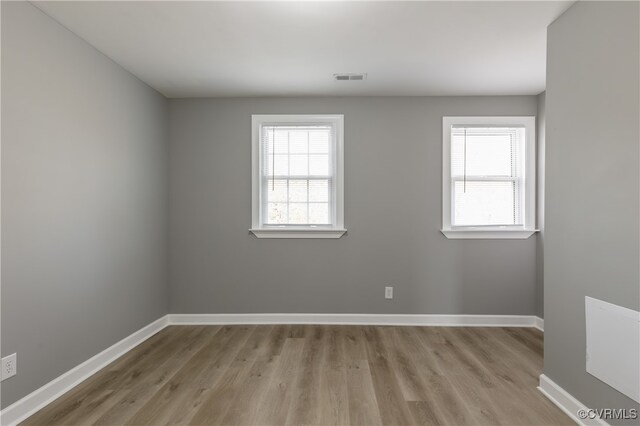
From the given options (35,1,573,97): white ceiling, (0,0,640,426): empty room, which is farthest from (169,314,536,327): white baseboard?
(35,1,573,97): white ceiling

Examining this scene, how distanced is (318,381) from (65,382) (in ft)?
5.72

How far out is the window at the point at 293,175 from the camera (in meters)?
3.81

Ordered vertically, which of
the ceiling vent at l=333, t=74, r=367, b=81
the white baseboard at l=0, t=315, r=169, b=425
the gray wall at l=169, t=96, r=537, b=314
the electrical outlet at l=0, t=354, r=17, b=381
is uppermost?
the ceiling vent at l=333, t=74, r=367, b=81

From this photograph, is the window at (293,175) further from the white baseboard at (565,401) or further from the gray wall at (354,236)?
the white baseboard at (565,401)

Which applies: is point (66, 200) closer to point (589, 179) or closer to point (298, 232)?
point (298, 232)

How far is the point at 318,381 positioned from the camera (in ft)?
8.15

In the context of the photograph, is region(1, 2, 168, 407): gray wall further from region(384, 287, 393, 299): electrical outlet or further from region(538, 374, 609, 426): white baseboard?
region(538, 374, 609, 426): white baseboard

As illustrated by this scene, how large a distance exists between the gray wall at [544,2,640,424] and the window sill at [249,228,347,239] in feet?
6.59

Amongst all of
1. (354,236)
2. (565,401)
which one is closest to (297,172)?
(354,236)

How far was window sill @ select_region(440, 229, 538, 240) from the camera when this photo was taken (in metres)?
3.72

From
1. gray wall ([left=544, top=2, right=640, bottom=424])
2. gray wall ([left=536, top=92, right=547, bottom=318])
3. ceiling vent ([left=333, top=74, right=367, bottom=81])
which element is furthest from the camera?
gray wall ([left=536, top=92, right=547, bottom=318])

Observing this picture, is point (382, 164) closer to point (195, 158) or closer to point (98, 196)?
point (195, 158)

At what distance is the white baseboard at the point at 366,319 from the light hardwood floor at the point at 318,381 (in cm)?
23

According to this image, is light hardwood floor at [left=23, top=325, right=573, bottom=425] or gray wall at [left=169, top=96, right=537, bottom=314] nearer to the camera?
light hardwood floor at [left=23, top=325, right=573, bottom=425]
